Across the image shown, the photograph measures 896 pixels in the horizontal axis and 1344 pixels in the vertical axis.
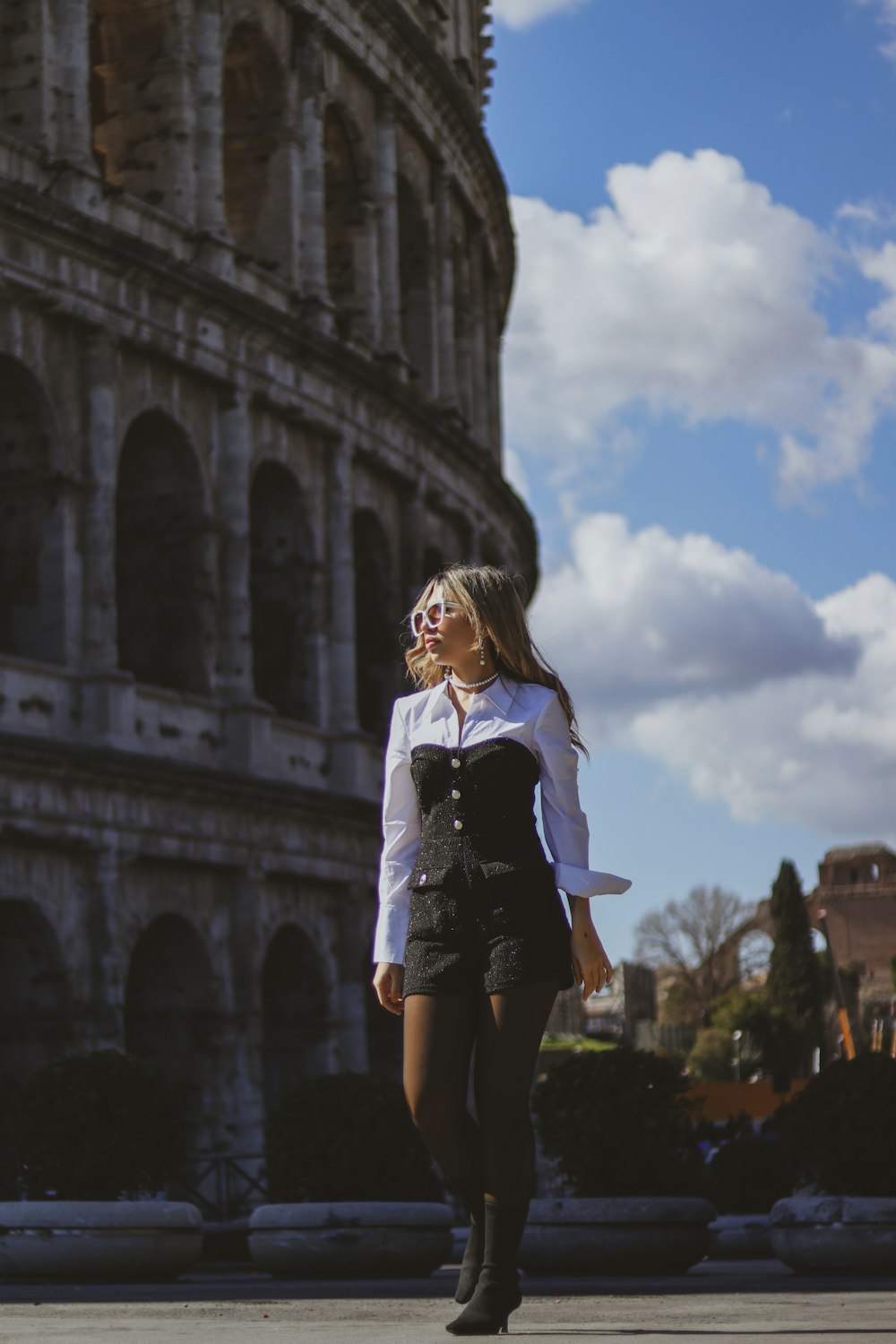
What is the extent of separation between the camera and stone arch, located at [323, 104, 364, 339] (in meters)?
29.5

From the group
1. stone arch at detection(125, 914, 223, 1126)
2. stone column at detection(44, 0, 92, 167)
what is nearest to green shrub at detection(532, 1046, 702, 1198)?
stone arch at detection(125, 914, 223, 1126)

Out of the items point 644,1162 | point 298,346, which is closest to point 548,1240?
point 644,1162

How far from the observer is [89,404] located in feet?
74.6

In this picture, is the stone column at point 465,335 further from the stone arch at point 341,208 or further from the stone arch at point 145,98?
the stone arch at point 145,98

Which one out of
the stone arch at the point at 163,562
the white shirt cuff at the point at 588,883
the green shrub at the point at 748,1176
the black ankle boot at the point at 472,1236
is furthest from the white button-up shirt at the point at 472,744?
the stone arch at the point at 163,562

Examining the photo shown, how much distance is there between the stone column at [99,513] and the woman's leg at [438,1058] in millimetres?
17099

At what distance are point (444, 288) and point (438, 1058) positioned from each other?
1107 inches

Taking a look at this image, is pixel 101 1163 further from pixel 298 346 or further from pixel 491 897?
pixel 298 346

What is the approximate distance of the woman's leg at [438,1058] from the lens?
17.9 ft

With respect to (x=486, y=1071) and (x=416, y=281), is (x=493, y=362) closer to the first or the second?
(x=416, y=281)

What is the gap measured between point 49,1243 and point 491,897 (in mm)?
6416

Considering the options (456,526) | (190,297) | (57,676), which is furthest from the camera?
(456,526)

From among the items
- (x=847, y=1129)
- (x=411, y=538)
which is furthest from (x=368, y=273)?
(x=847, y=1129)

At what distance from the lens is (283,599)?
27.0 metres
